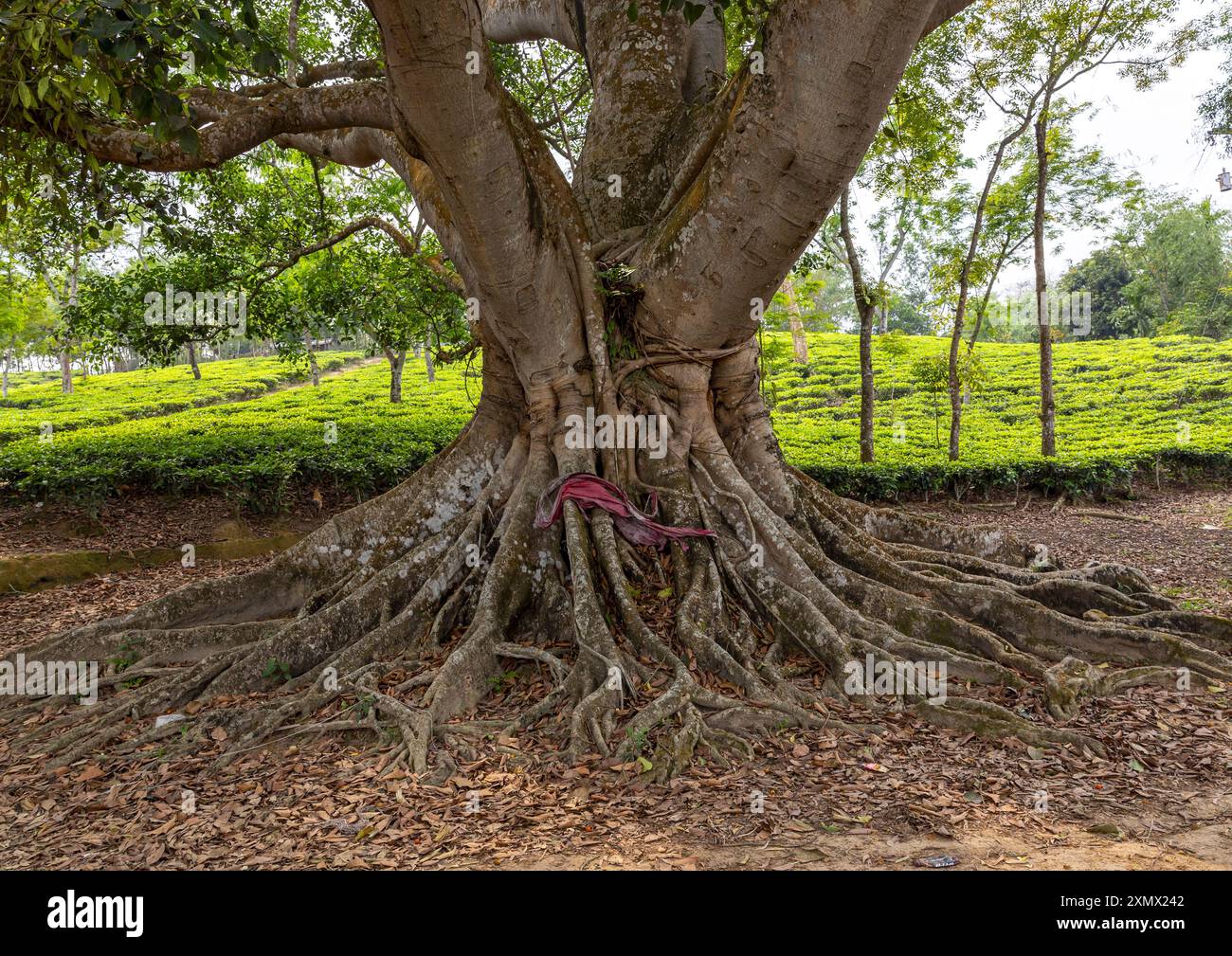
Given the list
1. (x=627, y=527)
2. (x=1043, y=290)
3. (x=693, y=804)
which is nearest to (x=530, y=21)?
(x=627, y=527)

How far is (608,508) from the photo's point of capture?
193 inches

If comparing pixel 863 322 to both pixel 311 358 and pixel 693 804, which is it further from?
pixel 693 804

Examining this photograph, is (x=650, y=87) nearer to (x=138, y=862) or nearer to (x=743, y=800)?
(x=743, y=800)

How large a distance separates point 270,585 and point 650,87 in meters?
4.89

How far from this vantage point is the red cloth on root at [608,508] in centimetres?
489

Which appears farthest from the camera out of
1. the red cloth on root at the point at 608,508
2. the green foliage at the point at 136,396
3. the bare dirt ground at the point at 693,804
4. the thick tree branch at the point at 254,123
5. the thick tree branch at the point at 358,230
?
the green foliage at the point at 136,396

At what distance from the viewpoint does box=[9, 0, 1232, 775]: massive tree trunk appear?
147 inches

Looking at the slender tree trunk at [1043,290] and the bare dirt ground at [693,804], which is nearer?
the bare dirt ground at [693,804]

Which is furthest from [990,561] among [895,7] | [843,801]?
[895,7]

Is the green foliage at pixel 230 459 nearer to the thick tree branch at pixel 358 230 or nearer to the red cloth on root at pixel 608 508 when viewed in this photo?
the thick tree branch at pixel 358 230

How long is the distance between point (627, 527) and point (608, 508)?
0.20 meters

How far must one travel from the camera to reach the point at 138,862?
286cm

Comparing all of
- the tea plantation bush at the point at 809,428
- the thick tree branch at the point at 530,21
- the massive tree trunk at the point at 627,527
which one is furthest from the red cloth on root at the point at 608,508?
the thick tree branch at the point at 530,21

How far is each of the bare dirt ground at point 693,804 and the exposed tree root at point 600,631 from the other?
128 millimetres
